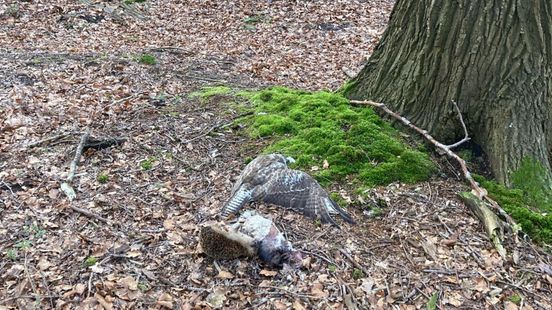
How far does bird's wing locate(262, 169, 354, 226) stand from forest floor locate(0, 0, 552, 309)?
0.35ft

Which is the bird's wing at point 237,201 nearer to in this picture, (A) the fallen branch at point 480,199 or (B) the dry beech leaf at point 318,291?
(B) the dry beech leaf at point 318,291

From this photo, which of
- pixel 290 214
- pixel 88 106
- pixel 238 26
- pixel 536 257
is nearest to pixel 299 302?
pixel 290 214

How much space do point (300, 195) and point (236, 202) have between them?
514 mm

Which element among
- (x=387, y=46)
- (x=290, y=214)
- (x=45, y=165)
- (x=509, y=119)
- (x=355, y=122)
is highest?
(x=387, y=46)

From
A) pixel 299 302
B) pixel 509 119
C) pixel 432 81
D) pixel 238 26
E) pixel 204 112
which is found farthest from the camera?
→ pixel 238 26

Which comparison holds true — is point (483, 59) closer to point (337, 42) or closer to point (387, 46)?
point (387, 46)

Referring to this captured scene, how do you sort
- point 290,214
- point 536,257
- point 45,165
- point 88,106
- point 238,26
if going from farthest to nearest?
point 238,26 < point 88,106 < point 45,165 < point 290,214 < point 536,257

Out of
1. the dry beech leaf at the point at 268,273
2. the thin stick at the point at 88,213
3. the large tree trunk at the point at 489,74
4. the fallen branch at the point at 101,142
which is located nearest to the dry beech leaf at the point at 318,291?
the dry beech leaf at the point at 268,273

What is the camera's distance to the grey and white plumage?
3.63 m

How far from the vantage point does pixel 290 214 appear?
364 centimetres

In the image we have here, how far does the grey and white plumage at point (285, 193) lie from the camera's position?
3.63 metres

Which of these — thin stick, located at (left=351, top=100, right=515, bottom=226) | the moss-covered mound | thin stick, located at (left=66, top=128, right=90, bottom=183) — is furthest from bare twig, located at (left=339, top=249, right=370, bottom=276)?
thin stick, located at (left=66, top=128, right=90, bottom=183)

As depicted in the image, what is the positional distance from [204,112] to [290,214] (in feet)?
8.54

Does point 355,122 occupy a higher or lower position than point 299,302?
higher
